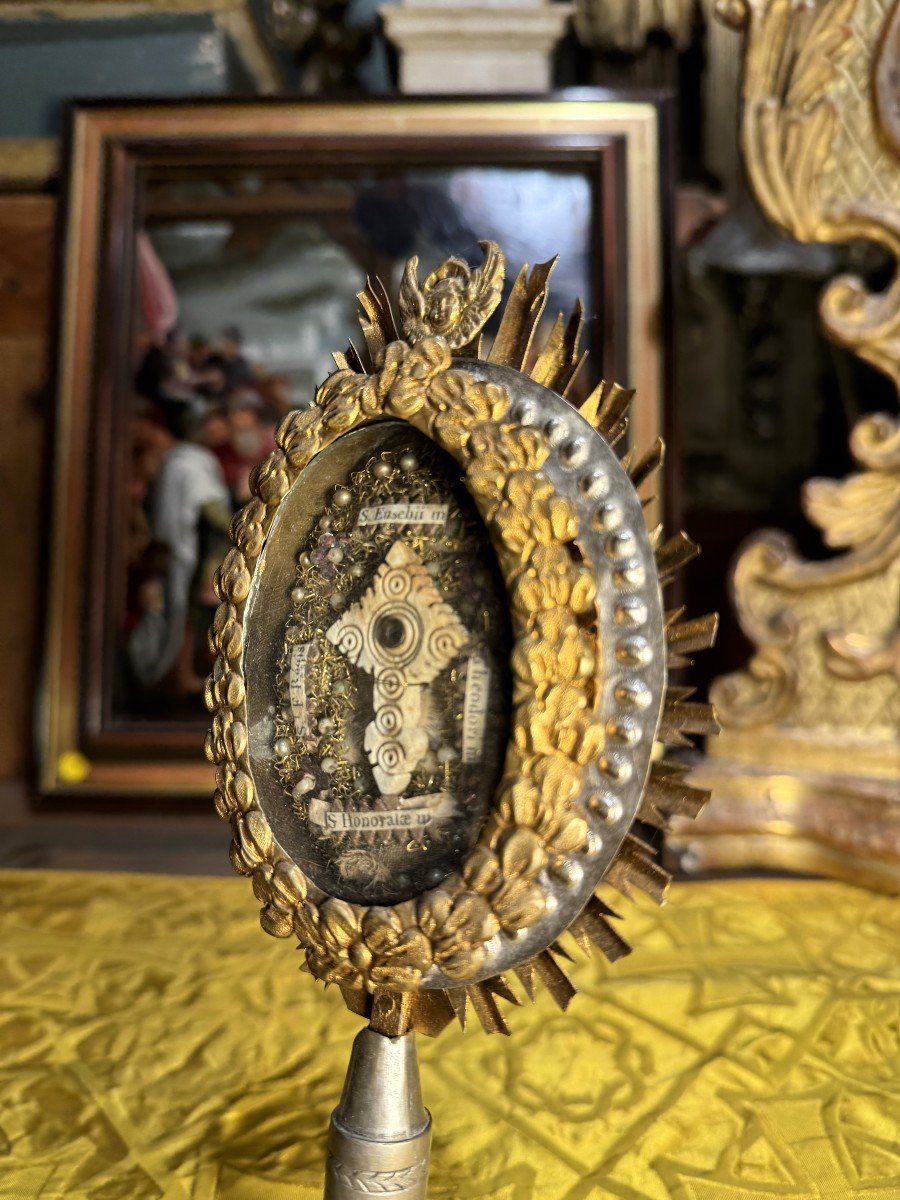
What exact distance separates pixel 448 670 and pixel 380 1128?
208 millimetres

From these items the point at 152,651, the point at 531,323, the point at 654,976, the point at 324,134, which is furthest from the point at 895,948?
the point at 324,134

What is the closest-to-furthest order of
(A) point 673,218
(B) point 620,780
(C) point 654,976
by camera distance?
1. (B) point 620,780
2. (C) point 654,976
3. (A) point 673,218

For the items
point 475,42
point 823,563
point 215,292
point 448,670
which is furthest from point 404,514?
point 475,42

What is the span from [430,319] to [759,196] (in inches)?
26.6

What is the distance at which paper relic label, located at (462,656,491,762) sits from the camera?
1.41ft

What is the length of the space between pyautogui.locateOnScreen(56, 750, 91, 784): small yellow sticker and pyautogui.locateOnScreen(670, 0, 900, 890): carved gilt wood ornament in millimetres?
653

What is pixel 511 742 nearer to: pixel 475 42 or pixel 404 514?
pixel 404 514

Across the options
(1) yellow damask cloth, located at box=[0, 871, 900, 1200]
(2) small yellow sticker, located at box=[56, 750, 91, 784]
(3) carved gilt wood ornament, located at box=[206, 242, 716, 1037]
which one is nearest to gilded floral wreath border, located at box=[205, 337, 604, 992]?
(3) carved gilt wood ornament, located at box=[206, 242, 716, 1037]

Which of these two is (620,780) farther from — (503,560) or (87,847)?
(87,847)

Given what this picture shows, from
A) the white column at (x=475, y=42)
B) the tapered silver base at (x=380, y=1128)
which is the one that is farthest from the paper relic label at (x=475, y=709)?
the white column at (x=475, y=42)

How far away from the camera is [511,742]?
1.38ft

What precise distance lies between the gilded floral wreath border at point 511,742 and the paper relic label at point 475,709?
0.02 meters

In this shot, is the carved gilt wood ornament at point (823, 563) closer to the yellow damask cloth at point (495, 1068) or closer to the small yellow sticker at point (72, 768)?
the yellow damask cloth at point (495, 1068)

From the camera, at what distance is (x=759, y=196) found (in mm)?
999
